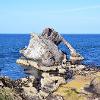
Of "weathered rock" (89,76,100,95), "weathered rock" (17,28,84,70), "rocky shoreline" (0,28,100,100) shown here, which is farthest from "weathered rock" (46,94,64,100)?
"weathered rock" (17,28,84,70)

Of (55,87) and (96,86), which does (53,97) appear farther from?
(96,86)

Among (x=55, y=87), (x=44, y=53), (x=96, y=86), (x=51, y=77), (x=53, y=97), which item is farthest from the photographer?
(x=44, y=53)

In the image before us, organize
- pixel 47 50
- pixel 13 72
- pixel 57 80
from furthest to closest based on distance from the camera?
pixel 13 72
pixel 47 50
pixel 57 80

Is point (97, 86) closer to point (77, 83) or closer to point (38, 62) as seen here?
point (77, 83)

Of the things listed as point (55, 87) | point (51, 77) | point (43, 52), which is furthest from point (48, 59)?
point (55, 87)

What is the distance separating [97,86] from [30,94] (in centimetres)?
650

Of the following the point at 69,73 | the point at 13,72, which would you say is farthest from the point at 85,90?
the point at 13,72

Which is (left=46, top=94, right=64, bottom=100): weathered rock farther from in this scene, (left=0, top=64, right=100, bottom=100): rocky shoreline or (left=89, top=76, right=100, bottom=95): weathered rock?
(left=89, top=76, right=100, bottom=95): weathered rock

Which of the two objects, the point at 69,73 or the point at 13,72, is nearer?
the point at 69,73

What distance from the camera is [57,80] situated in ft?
136

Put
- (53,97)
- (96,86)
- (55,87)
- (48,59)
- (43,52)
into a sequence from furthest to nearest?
1. (43,52)
2. (48,59)
3. (55,87)
4. (53,97)
5. (96,86)

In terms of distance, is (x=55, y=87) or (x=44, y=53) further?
(x=44, y=53)

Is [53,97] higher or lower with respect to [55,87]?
lower

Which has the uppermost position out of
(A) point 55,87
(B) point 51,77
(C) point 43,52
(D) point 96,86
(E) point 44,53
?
(C) point 43,52
